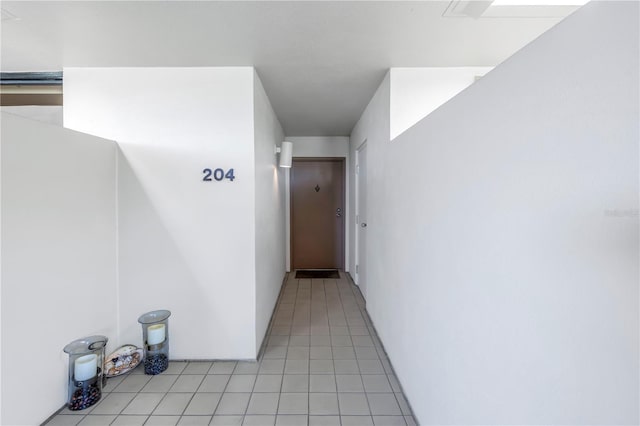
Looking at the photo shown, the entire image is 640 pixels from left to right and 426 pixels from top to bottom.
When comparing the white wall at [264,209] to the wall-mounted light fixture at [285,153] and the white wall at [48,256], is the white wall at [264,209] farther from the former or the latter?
the white wall at [48,256]

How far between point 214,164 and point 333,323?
199cm

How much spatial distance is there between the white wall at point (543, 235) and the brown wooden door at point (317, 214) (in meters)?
3.55

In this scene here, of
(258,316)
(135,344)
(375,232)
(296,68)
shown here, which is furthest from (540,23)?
(135,344)

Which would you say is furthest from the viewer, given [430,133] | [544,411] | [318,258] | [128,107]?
[318,258]

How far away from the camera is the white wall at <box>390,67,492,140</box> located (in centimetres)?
232

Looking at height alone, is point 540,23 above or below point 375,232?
above

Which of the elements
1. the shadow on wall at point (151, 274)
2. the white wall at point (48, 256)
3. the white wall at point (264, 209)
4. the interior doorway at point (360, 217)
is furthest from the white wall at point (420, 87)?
the white wall at point (48, 256)

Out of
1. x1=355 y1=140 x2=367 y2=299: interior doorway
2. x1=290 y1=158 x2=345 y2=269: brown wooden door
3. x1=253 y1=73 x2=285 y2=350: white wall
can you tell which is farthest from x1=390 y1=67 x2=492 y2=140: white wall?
x1=290 y1=158 x2=345 y2=269: brown wooden door

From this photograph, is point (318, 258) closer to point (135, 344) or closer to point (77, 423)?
point (135, 344)

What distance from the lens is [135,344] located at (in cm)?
225

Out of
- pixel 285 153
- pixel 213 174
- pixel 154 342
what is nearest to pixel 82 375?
pixel 154 342

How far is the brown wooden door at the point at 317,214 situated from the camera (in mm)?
4910

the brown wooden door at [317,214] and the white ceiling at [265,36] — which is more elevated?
the white ceiling at [265,36]

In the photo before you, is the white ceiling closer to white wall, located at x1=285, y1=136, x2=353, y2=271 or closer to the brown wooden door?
white wall, located at x1=285, y1=136, x2=353, y2=271
